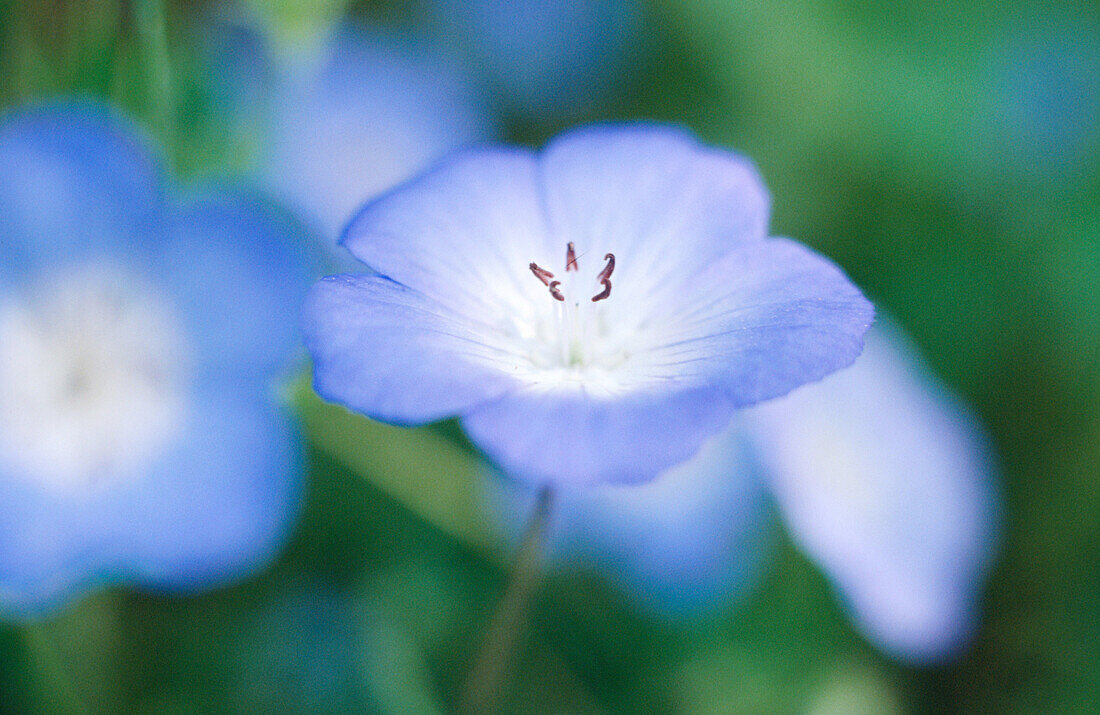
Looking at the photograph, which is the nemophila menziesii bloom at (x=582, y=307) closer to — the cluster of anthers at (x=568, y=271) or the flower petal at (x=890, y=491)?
the cluster of anthers at (x=568, y=271)

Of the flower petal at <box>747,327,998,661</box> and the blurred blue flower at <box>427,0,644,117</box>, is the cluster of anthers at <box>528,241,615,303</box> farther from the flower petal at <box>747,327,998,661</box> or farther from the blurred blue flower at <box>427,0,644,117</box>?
the blurred blue flower at <box>427,0,644,117</box>

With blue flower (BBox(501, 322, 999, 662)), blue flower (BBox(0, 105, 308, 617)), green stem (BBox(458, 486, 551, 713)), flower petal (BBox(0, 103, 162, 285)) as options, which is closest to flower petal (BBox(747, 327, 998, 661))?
blue flower (BBox(501, 322, 999, 662))

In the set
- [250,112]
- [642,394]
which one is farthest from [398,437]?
[642,394]

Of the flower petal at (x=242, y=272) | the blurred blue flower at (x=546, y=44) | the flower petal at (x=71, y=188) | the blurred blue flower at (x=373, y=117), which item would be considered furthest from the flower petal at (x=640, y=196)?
the blurred blue flower at (x=546, y=44)

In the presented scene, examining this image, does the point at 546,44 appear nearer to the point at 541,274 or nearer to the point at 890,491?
the point at 890,491

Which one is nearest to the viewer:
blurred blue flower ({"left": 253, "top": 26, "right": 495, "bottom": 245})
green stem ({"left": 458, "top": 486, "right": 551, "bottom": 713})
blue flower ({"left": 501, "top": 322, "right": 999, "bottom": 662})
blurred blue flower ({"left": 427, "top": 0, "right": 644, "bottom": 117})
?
green stem ({"left": 458, "top": 486, "right": 551, "bottom": 713})

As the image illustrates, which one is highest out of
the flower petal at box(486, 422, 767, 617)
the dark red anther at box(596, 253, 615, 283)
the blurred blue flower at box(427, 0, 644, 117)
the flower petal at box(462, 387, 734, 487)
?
the dark red anther at box(596, 253, 615, 283)

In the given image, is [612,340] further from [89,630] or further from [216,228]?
[89,630]
